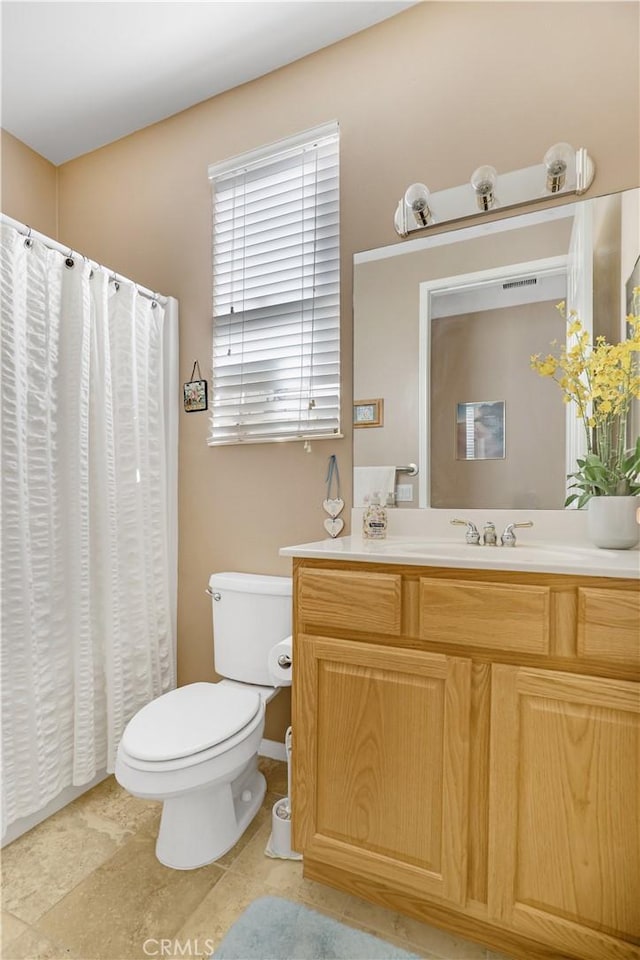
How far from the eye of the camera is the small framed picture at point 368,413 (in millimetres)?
1729

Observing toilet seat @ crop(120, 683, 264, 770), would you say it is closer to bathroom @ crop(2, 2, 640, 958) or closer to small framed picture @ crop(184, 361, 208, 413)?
bathroom @ crop(2, 2, 640, 958)

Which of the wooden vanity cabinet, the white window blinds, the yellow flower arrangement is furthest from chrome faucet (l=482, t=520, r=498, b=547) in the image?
the white window blinds

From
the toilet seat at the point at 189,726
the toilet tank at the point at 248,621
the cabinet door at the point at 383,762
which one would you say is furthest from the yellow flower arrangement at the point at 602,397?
the toilet seat at the point at 189,726

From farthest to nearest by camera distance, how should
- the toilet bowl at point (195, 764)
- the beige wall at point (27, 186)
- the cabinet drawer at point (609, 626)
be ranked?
the beige wall at point (27, 186), the toilet bowl at point (195, 764), the cabinet drawer at point (609, 626)

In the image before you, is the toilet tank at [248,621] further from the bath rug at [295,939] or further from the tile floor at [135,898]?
the bath rug at [295,939]

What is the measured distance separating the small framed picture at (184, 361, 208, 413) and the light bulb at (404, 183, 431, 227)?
3.49 feet

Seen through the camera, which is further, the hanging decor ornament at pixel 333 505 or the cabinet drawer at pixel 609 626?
the hanging decor ornament at pixel 333 505

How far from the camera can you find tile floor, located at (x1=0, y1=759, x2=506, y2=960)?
1.14 metres

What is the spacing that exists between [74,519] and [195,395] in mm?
740

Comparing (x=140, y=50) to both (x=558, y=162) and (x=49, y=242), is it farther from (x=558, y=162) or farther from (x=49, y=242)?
(x=558, y=162)

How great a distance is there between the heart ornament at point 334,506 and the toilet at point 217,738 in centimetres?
30

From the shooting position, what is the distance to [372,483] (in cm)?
172

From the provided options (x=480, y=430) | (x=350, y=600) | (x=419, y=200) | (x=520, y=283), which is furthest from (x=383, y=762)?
(x=419, y=200)

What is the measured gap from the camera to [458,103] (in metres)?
1.63
